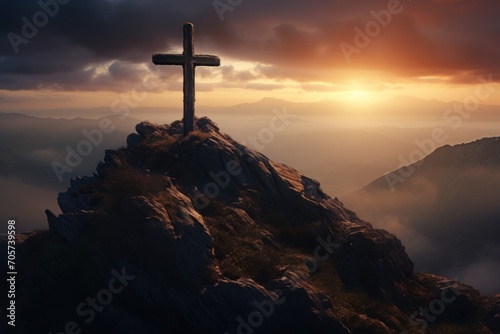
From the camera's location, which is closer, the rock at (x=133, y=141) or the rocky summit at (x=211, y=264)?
the rocky summit at (x=211, y=264)

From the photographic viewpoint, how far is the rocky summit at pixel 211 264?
1027 inches

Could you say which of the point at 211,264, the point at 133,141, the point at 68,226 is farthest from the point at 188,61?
the point at 211,264

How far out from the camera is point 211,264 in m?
27.7

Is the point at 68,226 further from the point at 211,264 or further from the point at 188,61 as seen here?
the point at 188,61

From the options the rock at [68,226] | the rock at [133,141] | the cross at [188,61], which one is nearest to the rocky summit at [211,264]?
the rock at [68,226]

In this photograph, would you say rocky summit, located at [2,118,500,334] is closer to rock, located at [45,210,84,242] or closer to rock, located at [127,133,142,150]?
rock, located at [45,210,84,242]

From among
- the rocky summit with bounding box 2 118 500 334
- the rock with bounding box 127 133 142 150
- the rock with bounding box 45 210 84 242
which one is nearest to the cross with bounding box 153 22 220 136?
the rocky summit with bounding box 2 118 500 334

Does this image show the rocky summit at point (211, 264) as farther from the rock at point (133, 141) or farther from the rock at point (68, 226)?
the rock at point (133, 141)

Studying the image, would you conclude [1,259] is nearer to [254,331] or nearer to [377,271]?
[254,331]

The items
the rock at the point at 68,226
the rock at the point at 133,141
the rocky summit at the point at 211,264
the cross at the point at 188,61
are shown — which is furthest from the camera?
the rock at the point at 133,141

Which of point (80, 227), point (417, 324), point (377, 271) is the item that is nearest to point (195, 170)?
point (80, 227)

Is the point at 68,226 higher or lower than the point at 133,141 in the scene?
lower

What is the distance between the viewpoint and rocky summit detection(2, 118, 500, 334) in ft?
85.6

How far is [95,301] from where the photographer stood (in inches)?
1031
